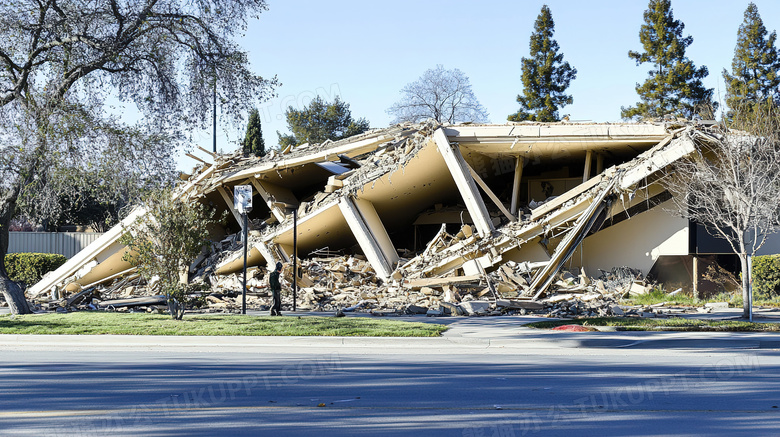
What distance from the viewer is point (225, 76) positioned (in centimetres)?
1830

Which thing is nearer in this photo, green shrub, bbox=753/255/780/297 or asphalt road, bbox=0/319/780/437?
asphalt road, bbox=0/319/780/437

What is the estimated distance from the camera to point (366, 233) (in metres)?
22.1

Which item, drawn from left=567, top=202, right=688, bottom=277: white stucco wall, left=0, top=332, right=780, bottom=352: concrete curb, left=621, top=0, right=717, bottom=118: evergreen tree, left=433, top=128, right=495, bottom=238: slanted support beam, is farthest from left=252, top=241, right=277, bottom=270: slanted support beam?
left=621, top=0, right=717, bottom=118: evergreen tree

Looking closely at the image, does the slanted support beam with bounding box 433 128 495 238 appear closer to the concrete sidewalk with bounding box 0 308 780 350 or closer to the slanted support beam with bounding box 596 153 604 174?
the slanted support beam with bounding box 596 153 604 174

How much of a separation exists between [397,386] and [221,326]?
279 inches

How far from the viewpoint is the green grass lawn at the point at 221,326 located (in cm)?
1349

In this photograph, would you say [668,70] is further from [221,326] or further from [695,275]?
[221,326]

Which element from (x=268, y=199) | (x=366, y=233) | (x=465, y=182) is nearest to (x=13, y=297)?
(x=268, y=199)

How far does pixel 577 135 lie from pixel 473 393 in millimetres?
14510

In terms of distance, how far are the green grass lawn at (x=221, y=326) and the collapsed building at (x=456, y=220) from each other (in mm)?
3899

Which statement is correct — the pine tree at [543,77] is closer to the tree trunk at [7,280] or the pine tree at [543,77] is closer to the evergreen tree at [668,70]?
the evergreen tree at [668,70]

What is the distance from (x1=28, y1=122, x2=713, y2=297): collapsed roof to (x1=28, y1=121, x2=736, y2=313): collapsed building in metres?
0.04

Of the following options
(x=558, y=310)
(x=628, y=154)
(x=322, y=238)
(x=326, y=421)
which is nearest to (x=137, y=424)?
(x=326, y=421)

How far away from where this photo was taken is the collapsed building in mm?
A: 20250
